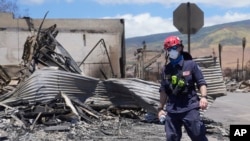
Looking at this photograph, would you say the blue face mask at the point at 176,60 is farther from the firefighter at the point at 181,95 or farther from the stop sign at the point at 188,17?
the stop sign at the point at 188,17

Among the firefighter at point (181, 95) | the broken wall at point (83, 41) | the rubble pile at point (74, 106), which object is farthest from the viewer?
the broken wall at point (83, 41)

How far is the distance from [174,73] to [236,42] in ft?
506

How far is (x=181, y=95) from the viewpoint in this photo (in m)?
6.88

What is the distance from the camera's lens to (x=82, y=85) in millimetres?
13031

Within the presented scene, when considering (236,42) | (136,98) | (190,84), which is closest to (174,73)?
(190,84)

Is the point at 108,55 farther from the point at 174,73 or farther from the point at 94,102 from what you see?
the point at 174,73

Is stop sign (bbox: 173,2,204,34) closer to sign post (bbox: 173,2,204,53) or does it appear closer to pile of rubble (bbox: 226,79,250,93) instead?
sign post (bbox: 173,2,204,53)

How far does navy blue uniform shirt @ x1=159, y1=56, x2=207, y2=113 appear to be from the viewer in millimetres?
6867

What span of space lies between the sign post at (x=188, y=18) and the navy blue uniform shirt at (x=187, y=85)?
19.2 feet

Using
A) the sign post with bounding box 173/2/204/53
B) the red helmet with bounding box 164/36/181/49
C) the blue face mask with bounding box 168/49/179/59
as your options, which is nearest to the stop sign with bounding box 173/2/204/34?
the sign post with bounding box 173/2/204/53

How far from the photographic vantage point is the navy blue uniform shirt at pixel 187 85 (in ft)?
22.5

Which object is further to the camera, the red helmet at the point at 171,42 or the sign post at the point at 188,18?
the sign post at the point at 188,18

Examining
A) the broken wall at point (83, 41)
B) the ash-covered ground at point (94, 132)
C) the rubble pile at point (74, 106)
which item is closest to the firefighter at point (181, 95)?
the ash-covered ground at point (94, 132)

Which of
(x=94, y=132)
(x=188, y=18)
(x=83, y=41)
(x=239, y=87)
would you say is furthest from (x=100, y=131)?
(x=239, y=87)
